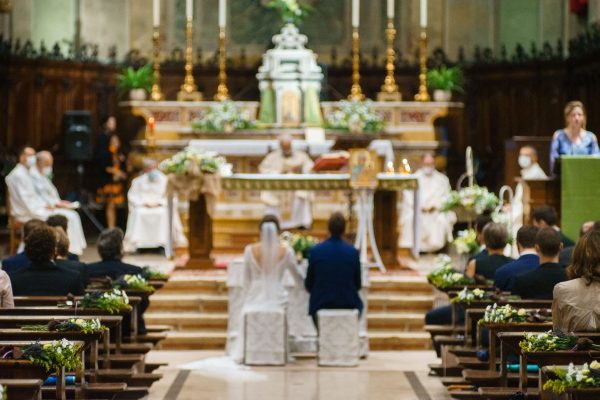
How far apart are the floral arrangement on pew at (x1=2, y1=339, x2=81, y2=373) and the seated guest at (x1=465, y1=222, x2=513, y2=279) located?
4.66 metres

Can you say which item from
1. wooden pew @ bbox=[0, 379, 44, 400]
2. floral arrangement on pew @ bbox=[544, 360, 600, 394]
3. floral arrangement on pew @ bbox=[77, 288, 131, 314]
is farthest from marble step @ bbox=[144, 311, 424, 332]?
floral arrangement on pew @ bbox=[544, 360, 600, 394]

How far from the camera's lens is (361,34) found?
74.1ft

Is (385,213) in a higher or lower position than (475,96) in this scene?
lower

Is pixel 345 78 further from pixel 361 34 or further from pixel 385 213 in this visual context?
pixel 385 213

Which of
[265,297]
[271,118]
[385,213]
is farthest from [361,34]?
[265,297]

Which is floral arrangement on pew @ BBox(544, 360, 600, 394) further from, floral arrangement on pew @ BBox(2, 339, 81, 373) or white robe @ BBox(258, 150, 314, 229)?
white robe @ BBox(258, 150, 314, 229)

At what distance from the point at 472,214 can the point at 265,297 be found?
314cm

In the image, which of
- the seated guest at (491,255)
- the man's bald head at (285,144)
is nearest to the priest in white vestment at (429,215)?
the man's bald head at (285,144)

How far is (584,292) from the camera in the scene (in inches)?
279

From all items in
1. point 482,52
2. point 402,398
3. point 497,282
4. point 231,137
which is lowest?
point 402,398

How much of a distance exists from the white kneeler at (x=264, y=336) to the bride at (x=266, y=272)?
0.08 metres

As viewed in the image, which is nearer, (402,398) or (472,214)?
(402,398)

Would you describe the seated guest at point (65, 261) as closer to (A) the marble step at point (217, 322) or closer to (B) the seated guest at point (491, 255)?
(A) the marble step at point (217, 322)

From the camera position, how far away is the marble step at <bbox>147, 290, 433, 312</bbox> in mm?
13234
